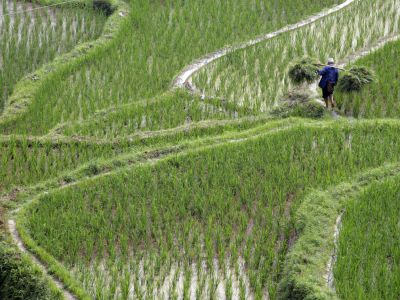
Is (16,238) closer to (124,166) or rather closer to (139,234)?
(139,234)

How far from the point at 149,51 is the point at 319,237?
5.60 meters

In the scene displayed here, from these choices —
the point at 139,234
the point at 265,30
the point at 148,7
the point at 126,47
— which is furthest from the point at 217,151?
the point at 148,7

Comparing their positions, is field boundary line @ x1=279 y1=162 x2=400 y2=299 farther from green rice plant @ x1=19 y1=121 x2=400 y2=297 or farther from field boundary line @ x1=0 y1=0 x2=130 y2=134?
field boundary line @ x1=0 y1=0 x2=130 y2=134

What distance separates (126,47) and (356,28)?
3.80 m

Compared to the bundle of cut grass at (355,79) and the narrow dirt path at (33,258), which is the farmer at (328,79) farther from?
the narrow dirt path at (33,258)

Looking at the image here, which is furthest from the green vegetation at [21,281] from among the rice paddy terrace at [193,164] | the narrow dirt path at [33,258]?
the narrow dirt path at [33,258]

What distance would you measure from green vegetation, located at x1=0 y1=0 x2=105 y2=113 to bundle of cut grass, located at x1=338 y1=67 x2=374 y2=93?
4.41m

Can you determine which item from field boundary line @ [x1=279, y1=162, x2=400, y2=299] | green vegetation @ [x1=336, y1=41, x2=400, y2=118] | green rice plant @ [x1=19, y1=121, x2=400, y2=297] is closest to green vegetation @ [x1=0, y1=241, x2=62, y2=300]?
green rice plant @ [x1=19, y1=121, x2=400, y2=297]

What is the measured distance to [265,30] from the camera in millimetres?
12375

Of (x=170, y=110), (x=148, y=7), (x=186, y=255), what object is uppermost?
(x=148, y=7)

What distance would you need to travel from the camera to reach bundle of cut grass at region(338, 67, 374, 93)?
368 inches

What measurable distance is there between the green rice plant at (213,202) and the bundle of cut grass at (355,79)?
85 centimetres

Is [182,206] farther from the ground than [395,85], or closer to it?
closer to it

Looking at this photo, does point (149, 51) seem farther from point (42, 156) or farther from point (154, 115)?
point (42, 156)
